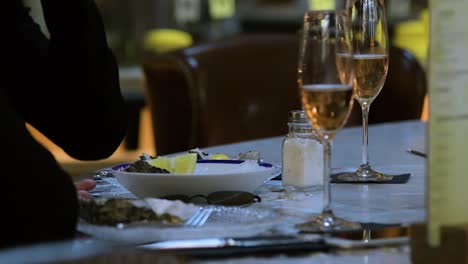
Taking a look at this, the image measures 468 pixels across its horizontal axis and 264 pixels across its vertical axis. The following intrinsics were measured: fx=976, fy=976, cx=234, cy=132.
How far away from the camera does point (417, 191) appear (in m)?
1.19

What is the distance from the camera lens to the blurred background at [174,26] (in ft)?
13.0

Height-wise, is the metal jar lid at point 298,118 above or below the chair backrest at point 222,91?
above

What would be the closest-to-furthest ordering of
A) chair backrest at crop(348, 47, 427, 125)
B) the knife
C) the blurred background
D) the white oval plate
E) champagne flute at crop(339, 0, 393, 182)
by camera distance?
the knife → the white oval plate → champagne flute at crop(339, 0, 393, 182) → chair backrest at crop(348, 47, 427, 125) → the blurred background

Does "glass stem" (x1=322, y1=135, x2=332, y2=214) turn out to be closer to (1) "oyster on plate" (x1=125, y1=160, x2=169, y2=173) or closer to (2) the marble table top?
(2) the marble table top

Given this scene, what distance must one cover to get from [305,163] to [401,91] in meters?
1.43

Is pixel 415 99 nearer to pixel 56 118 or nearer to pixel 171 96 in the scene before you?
pixel 171 96

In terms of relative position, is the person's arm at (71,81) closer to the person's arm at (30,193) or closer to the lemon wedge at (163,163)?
the lemon wedge at (163,163)

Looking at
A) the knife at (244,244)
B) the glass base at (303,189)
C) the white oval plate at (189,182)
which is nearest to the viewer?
the knife at (244,244)

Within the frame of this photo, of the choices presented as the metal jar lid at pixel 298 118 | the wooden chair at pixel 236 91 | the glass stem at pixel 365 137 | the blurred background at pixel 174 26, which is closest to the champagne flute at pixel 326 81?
the metal jar lid at pixel 298 118

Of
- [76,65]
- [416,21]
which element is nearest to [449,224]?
[76,65]

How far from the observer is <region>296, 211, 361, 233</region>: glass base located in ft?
3.01

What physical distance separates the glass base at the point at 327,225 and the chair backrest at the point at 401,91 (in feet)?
5.37

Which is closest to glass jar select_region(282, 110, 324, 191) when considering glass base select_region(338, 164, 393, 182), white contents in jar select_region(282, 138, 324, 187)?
white contents in jar select_region(282, 138, 324, 187)

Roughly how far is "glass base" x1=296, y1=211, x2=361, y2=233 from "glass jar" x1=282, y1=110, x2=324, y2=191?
0.23 m
